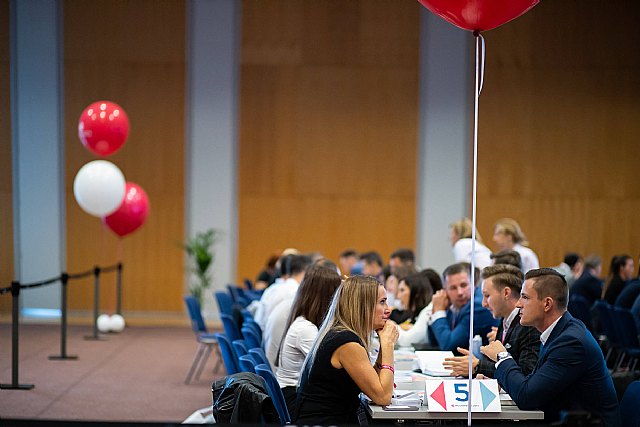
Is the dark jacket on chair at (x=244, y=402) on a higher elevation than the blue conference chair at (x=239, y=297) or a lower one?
higher

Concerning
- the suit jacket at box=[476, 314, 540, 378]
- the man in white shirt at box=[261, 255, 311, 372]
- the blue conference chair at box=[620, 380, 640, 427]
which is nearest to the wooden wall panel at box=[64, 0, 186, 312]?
the man in white shirt at box=[261, 255, 311, 372]

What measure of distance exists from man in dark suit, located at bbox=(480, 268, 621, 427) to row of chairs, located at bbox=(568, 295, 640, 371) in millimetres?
4047

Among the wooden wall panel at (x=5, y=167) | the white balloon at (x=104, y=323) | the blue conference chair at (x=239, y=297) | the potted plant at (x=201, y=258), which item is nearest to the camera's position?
the wooden wall panel at (x=5, y=167)

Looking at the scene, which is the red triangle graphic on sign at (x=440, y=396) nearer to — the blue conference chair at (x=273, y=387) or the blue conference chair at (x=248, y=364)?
the blue conference chair at (x=273, y=387)

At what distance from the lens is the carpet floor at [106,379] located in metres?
6.39

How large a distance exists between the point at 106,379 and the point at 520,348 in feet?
15.6

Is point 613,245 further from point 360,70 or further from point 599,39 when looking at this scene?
point 360,70

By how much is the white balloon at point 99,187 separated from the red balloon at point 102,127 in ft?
0.79

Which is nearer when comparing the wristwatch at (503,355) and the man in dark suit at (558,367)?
the man in dark suit at (558,367)

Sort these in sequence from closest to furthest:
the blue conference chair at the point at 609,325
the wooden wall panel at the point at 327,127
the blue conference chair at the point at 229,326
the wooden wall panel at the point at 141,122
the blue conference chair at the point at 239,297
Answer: the blue conference chair at the point at 229,326
the blue conference chair at the point at 609,325
the blue conference chair at the point at 239,297
the wooden wall panel at the point at 141,122
the wooden wall panel at the point at 327,127

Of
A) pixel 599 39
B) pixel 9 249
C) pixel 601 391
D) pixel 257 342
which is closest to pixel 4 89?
pixel 9 249

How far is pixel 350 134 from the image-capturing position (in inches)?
514

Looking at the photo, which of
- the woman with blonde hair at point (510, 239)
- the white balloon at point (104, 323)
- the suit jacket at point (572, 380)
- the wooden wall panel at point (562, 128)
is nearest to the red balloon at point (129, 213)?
the white balloon at point (104, 323)

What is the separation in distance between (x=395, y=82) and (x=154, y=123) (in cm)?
361
